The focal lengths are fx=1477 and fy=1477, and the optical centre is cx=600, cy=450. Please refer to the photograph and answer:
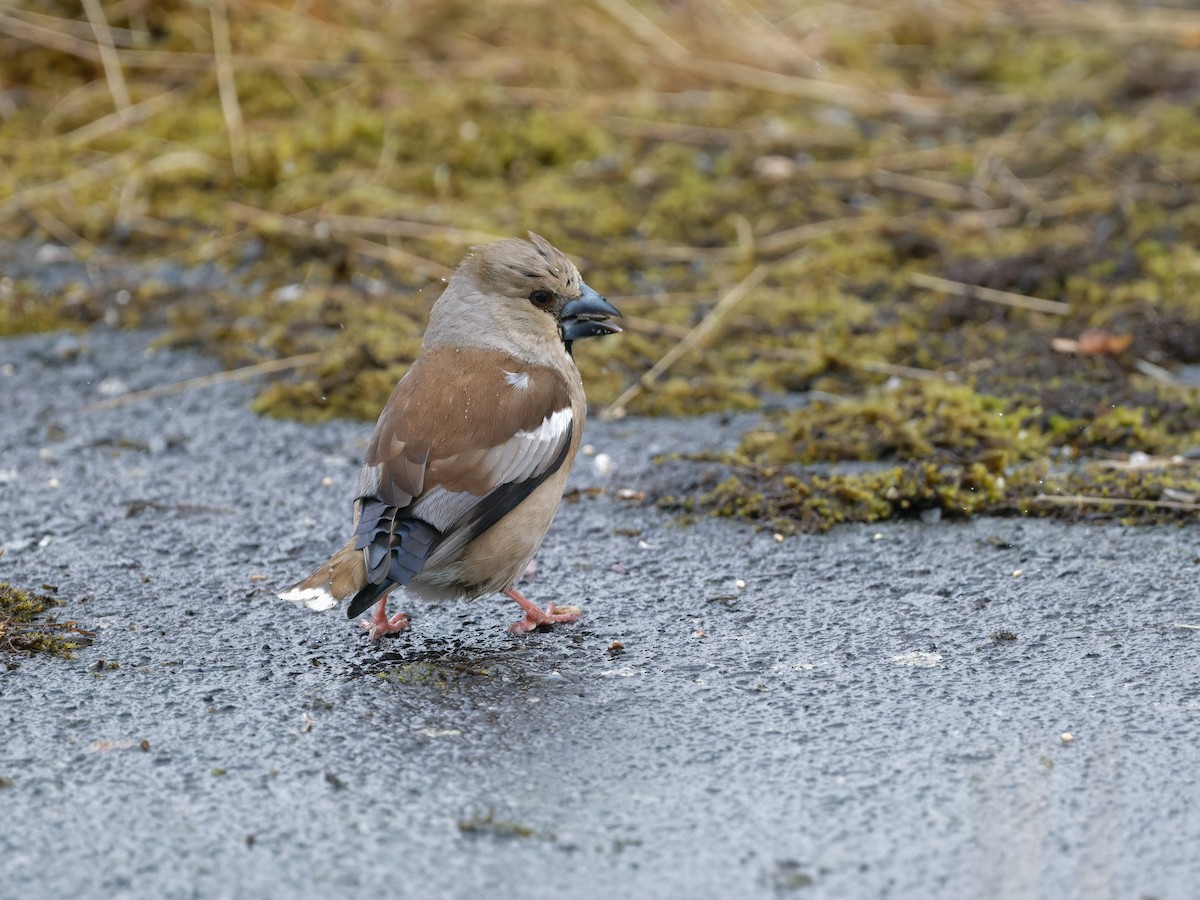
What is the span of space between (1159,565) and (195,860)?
3.01 metres

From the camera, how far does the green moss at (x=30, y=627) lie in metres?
4.09

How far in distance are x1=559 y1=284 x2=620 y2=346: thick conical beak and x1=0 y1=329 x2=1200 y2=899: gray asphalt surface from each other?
2.26 feet

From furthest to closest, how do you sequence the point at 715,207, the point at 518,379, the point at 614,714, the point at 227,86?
the point at 227,86
the point at 715,207
the point at 518,379
the point at 614,714

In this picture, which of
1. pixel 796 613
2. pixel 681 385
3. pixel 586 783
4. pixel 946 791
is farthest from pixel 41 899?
pixel 681 385

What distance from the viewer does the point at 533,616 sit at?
4.40m

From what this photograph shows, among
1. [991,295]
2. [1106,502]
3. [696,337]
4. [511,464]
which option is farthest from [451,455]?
[991,295]

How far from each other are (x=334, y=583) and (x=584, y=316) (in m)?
1.42

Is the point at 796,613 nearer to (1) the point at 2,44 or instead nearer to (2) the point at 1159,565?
(2) the point at 1159,565

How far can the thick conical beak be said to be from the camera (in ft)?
16.3

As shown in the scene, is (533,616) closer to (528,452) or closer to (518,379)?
(528,452)

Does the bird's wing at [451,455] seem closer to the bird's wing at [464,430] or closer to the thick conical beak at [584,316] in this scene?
the bird's wing at [464,430]

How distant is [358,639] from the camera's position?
433cm

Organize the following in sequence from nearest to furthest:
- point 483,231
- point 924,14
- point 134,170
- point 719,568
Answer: point 719,568 < point 483,231 < point 134,170 < point 924,14

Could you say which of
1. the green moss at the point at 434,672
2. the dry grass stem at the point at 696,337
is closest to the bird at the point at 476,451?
the green moss at the point at 434,672
